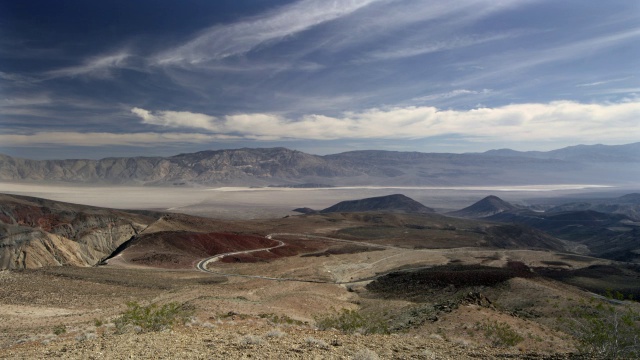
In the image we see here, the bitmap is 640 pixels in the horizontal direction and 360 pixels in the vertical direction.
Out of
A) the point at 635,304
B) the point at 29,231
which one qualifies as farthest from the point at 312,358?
the point at 29,231

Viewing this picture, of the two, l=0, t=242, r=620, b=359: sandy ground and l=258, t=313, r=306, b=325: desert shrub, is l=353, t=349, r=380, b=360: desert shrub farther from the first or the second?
l=258, t=313, r=306, b=325: desert shrub

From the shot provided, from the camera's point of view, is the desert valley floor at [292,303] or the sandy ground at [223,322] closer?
the sandy ground at [223,322]

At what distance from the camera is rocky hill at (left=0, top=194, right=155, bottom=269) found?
62250 mm

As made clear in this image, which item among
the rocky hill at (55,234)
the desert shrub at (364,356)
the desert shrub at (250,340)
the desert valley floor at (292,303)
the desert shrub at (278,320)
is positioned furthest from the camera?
the rocky hill at (55,234)

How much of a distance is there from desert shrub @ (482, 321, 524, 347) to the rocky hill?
6416 centimetres

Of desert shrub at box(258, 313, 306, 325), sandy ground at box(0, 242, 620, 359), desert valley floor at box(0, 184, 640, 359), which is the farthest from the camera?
desert shrub at box(258, 313, 306, 325)

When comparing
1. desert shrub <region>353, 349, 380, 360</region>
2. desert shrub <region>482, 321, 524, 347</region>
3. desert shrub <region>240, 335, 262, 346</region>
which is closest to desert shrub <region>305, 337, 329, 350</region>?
desert shrub <region>353, 349, 380, 360</region>

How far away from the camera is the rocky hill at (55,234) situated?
2451 inches

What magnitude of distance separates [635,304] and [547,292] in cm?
679

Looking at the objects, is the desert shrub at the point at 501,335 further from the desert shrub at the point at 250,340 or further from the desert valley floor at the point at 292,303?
the desert shrub at the point at 250,340

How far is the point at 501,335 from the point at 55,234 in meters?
80.9

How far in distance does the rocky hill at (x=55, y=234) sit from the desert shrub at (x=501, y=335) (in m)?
64.2

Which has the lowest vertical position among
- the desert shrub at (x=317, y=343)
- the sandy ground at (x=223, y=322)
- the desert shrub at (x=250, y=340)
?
the sandy ground at (x=223, y=322)

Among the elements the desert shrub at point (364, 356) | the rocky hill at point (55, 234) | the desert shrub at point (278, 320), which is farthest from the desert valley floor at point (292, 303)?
the rocky hill at point (55, 234)
